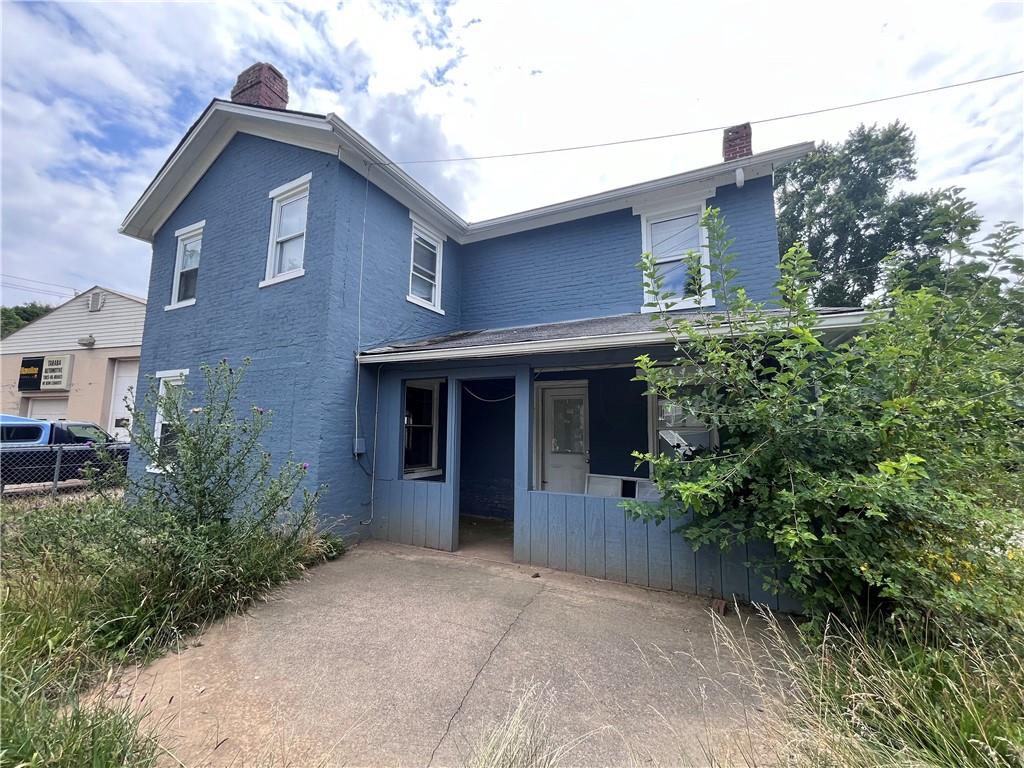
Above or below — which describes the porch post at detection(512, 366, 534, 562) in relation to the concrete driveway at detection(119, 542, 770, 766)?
above

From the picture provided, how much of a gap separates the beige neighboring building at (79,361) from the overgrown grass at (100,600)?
1227cm

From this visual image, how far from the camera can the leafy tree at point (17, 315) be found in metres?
25.2

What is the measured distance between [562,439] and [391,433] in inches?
124

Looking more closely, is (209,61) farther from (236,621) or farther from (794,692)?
(794,692)

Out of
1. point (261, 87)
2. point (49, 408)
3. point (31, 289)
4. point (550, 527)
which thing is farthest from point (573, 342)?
point (31, 289)

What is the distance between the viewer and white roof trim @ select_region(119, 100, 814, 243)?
6.38 meters

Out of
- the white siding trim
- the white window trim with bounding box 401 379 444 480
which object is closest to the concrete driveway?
the white window trim with bounding box 401 379 444 480

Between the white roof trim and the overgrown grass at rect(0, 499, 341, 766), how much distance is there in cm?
563

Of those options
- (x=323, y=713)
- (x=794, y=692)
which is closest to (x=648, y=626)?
(x=794, y=692)

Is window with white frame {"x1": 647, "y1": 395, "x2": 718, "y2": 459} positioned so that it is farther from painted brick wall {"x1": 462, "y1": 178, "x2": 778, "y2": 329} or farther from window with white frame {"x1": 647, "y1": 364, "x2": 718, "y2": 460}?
painted brick wall {"x1": 462, "y1": 178, "x2": 778, "y2": 329}

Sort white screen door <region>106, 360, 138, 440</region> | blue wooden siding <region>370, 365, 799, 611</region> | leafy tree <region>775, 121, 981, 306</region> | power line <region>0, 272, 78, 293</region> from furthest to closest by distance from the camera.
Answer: power line <region>0, 272, 78, 293</region>, leafy tree <region>775, 121, 981, 306</region>, white screen door <region>106, 360, 138, 440</region>, blue wooden siding <region>370, 365, 799, 611</region>

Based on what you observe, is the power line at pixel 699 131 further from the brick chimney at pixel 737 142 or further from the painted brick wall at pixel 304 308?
the painted brick wall at pixel 304 308

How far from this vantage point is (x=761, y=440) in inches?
135

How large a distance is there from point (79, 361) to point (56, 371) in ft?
4.34
